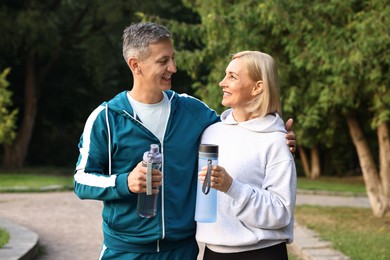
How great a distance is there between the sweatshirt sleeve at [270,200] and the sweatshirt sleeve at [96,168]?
509mm

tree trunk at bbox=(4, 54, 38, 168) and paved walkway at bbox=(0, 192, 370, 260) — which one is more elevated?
tree trunk at bbox=(4, 54, 38, 168)

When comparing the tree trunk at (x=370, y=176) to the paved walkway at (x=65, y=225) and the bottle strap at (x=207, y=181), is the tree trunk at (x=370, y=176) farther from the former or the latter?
the bottle strap at (x=207, y=181)

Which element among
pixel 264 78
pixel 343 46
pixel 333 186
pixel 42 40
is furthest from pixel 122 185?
pixel 42 40

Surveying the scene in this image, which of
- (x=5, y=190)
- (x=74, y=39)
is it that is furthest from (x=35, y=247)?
(x=74, y=39)

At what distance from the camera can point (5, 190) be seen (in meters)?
17.1

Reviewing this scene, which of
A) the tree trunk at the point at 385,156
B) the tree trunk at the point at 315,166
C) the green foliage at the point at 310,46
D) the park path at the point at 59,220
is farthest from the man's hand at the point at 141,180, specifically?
the tree trunk at the point at 315,166

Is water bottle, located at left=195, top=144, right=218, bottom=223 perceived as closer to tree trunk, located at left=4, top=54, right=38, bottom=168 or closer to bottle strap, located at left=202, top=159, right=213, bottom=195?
bottle strap, located at left=202, top=159, right=213, bottom=195

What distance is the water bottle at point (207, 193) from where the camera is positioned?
3.03m

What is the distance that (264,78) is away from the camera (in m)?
3.34

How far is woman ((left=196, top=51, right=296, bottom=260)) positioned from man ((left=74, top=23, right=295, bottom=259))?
0.17 metres

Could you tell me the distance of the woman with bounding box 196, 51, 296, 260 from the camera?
323 cm

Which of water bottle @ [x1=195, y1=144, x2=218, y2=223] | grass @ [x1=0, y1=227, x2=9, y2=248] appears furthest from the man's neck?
grass @ [x1=0, y1=227, x2=9, y2=248]

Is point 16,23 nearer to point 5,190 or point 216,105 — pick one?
point 5,190

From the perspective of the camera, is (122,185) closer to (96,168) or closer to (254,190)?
(96,168)
